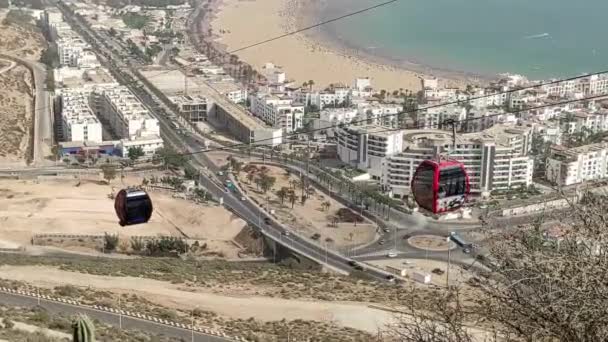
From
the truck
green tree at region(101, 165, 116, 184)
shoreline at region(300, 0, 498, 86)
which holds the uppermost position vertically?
shoreline at region(300, 0, 498, 86)

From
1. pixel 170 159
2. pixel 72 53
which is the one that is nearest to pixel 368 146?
pixel 170 159

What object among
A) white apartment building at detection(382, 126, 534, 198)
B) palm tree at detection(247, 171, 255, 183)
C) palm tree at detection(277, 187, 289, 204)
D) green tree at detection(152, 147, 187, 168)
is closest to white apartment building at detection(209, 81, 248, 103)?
green tree at detection(152, 147, 187, 168)

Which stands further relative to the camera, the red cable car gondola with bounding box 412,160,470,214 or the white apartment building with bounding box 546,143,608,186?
the white apartment building with bounding box 546,143,608,186

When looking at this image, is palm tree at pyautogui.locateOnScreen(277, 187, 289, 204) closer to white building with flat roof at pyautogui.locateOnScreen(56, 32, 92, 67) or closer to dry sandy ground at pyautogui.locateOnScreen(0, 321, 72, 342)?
dry sandy ground at pyautogui.locateOnScreen(0, 321, 72, 342)

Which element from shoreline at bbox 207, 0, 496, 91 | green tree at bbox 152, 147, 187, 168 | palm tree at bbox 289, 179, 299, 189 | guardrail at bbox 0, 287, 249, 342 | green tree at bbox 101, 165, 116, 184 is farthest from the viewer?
shoreline at bbox 207, 0, 496, 91

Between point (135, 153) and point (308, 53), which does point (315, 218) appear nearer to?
point (135, 153)

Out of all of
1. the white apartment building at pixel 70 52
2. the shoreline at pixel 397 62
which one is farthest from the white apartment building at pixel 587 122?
the white apartment building at pixel 70 52

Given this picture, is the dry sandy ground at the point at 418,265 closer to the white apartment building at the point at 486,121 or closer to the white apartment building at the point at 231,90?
the white apartment building at the point at 486,121
